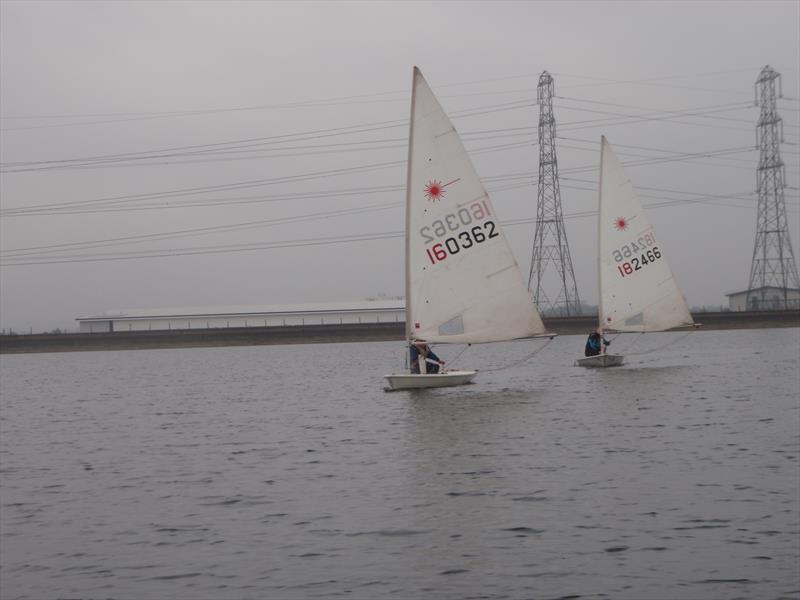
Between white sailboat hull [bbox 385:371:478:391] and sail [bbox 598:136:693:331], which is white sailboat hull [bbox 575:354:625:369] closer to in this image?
sail [bbox 598:136:693:331]

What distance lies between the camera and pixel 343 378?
222 feet

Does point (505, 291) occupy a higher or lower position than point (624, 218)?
lower

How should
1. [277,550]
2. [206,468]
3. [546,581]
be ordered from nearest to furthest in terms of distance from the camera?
[546,581]
[277,550]
[206,468]

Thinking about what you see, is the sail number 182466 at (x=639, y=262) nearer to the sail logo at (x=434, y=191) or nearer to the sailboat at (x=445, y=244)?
the sailboat at (x=445, y=244)

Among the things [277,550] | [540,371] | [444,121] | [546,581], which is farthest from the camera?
[540,371]

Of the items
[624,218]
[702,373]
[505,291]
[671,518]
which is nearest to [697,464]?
[671,518]

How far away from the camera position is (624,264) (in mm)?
62250

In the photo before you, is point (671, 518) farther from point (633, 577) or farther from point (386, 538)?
point (386, 538)

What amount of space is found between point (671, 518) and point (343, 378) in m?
49.1

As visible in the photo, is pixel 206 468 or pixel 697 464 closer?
pixel 697 464

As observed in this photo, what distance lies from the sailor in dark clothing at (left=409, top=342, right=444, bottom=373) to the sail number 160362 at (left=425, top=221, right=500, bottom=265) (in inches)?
160

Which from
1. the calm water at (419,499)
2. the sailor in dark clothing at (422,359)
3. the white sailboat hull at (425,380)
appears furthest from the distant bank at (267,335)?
the calm water at (419,499)

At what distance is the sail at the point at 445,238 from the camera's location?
4453cm

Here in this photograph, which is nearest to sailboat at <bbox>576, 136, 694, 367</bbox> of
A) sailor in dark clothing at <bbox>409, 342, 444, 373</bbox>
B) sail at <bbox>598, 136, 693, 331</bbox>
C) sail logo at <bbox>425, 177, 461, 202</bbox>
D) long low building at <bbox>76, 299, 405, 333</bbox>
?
sail at <bbox>598, 136, 693, 331</bbox>
